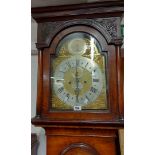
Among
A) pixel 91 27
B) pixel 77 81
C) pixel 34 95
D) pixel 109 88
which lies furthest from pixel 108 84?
pixel 34 95

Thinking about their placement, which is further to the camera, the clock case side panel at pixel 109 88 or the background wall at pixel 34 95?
the background wall at pixel 34 95

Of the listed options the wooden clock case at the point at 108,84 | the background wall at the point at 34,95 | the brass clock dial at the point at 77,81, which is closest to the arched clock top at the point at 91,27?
the wooden clock case at the point at 108,84

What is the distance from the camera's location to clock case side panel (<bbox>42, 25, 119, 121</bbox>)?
2.75 feet

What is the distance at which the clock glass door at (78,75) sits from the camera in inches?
33.9

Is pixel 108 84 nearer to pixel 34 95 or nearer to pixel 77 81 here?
pixel 77 81

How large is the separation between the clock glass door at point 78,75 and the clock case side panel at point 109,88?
18mm

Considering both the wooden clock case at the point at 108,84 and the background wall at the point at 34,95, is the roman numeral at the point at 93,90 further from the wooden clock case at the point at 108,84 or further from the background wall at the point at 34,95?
the background wall at the point at 34,95

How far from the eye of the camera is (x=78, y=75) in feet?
2.90

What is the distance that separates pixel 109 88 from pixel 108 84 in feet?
0.06

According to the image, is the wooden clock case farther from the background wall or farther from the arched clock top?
the background wall
